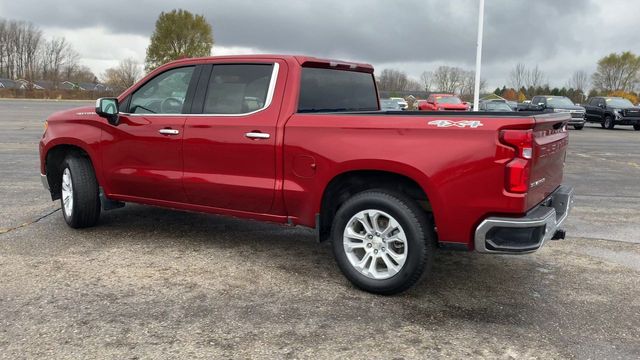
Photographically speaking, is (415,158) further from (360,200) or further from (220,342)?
(220,342)

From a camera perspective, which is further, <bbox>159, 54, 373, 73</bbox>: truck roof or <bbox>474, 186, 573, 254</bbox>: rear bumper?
<bbox>159, 54, 373, 73</bbox>: truck roof

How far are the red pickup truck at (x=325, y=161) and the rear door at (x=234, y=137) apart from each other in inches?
0.4

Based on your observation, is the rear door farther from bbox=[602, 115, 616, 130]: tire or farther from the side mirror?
bbox=[602, 115, 616, 130]: tire

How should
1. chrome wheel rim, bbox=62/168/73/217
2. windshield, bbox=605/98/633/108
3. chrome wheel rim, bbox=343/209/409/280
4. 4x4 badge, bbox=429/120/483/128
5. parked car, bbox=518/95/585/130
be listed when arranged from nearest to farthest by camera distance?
1. 4x4 badge, bbox=429/120/483/128
2. chrome wheel rim, bbox=343/209/409/280
3. chrome wheel rim, bbox=62/168/73/217
4. parked car, bbox=518/95/585/130
5. windshield, bbox=605/98/633/108

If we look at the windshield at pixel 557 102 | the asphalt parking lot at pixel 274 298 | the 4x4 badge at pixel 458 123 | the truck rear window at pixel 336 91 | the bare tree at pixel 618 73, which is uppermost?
the bare tree at pixel 618 73

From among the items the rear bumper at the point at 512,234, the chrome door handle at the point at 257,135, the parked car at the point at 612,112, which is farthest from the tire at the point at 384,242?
the parked car at the point at 612,112

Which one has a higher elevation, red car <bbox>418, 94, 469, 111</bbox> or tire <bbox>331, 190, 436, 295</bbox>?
red car <bbox>418, 94, 469, 111</bbox>

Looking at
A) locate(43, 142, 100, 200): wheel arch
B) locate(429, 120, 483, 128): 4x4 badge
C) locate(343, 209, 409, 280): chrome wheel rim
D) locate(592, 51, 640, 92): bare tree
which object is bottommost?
locate(343, 209, 409, 280): chrome wheel rim

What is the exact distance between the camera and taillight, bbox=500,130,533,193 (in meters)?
3.60

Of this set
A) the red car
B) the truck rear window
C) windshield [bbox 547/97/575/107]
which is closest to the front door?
the truck rear window

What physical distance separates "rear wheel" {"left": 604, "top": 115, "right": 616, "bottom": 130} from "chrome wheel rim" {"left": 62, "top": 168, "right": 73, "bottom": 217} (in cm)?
2836

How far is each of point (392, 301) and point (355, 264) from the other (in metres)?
0.40

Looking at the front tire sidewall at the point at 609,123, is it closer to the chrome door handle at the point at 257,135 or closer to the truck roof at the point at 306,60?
the truck roof at the point at 306,60

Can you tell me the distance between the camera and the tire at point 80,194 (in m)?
5.74
